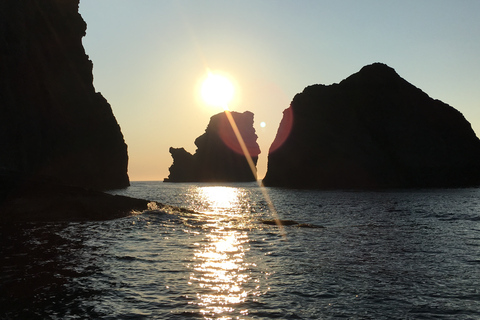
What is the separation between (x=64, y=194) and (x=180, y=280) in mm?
19943

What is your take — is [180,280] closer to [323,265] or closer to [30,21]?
[323,265]

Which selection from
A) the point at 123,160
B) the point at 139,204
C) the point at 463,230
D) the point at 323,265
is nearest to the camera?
the point at 323,265

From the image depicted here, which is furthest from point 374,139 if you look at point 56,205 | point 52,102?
point 56,205

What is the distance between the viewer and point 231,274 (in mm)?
12344

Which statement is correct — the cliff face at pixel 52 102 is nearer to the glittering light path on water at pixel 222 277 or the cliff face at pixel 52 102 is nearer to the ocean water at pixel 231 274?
the ocean water at pixel 231 274

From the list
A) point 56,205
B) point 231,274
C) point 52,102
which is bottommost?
point 231,274

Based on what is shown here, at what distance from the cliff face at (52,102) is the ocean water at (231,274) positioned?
108ft

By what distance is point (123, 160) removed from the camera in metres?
125

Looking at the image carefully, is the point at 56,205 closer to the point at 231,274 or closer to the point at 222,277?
the point at 231,274

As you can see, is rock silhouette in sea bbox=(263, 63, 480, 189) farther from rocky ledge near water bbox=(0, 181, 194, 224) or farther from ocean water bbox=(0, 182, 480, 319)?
ocean water bbox=(0, 182, 480, 319)

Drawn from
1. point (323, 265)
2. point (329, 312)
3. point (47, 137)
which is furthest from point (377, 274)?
point (47, 137)

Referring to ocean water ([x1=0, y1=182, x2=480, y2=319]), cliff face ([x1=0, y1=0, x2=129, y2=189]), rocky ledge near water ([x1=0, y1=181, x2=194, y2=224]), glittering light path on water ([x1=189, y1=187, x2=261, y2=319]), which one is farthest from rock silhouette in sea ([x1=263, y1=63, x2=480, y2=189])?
glittering light path on water ([x1=189, y1=187, x2=261, y2=319])

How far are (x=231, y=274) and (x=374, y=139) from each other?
127989 millimetres

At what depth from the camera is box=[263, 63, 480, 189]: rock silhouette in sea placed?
404 feet
